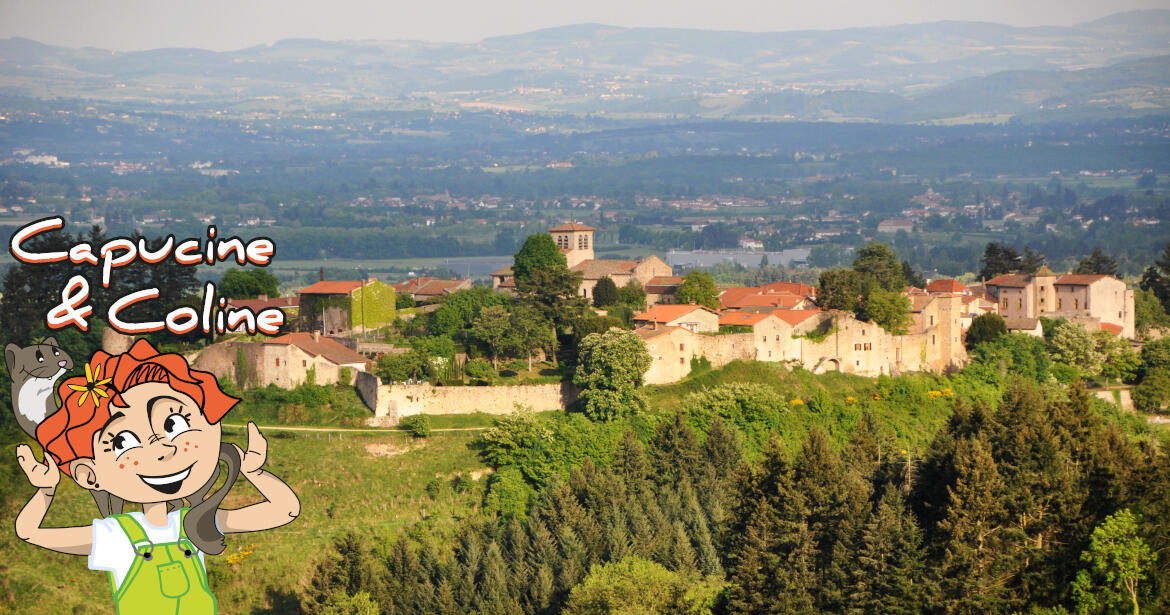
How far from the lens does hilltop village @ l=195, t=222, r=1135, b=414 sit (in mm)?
47188

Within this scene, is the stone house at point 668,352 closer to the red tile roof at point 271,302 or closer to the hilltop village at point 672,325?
the hilltop village at point 672,325

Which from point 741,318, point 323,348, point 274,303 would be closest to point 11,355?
point 323,348

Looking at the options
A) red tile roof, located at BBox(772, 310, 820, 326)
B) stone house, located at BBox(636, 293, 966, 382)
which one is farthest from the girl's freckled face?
red tile roof, located at BBox(772, 310, 820, 326)

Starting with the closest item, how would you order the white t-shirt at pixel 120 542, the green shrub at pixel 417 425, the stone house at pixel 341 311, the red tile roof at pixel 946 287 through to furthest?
1. the white t-shirt at pixel 120 542
2. the green shrub at pixel 417 425
3. the stone house at pixel 341 311
4. the red tile roof at pixel 946 287

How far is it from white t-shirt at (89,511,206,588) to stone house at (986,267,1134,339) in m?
50.8

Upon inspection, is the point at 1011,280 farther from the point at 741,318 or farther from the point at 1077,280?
the point at 741,318

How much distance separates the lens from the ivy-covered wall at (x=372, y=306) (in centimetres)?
5388

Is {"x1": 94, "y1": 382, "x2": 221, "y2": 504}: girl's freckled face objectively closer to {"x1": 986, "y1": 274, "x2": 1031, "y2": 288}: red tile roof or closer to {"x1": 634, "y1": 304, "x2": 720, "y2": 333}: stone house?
{"x1": 634, "y1": 304, "x2": 720, "y2": 333}: stone house

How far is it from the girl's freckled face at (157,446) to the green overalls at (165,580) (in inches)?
14.7

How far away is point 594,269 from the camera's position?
2389 inches

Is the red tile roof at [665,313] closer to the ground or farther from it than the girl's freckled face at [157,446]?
closer to the ground

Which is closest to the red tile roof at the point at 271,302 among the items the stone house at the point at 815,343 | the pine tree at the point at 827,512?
the stone house at the point at 815,343

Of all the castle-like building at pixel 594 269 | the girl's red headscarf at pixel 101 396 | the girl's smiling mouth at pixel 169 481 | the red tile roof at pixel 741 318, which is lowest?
the red tile roof at pixel 741 318

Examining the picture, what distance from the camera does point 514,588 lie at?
116 feet
